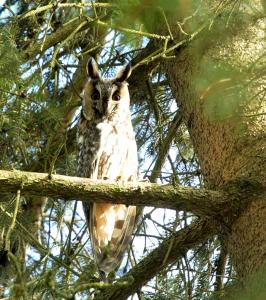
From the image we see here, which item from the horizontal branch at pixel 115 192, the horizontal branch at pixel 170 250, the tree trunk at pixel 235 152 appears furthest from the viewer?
the horizontal branch at pixel 170 250

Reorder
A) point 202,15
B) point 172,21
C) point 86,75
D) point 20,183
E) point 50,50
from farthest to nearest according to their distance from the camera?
point 86,75, point 50,50, point 172,21, point 202,15, point 20,183

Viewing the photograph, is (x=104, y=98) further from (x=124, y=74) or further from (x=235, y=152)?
(x=235, y=152)

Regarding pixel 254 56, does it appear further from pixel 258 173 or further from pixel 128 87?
pixel 128 87

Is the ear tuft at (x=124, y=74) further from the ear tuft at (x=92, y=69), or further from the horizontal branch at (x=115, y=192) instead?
the horizontal branch at (x=115, y=192)

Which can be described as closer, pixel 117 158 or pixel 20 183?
pixel 20 183

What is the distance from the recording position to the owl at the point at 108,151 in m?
3.27

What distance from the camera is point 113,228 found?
3324mm

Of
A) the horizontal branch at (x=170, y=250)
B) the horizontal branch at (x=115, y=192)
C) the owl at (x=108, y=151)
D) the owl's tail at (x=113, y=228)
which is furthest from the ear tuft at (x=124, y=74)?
the horizontal branch at (x=115, y=192)

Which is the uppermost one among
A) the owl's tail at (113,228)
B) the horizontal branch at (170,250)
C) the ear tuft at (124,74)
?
the ear tuft at (124,74)

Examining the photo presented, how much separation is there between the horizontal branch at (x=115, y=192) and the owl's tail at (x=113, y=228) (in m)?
1.18

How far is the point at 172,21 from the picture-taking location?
8.59 ft

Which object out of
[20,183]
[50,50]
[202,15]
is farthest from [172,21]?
[20,183]

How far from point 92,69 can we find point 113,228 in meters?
0.85

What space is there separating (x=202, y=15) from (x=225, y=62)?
0.65ft
